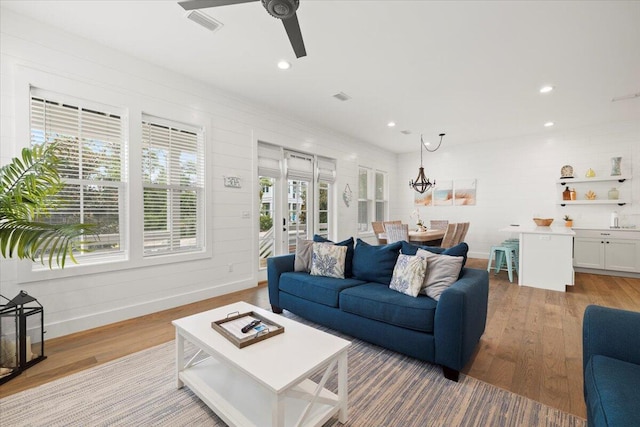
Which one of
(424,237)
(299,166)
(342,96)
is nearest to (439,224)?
(424,237)

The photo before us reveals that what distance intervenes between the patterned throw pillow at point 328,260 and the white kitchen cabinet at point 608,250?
5.28 meters

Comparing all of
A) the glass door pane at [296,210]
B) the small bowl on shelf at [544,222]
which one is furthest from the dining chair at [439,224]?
the glass door pane at [296,210]

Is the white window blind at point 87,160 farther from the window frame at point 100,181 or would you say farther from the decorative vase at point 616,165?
the decorative vase at point 616,165

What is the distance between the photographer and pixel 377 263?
9.62 feet

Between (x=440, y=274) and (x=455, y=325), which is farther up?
(x=440, y=274)

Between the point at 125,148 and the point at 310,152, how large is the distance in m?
3.11

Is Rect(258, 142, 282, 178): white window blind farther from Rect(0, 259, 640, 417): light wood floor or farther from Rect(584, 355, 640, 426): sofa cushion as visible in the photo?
Rect(584, 355, 640, 426): sofa cushion

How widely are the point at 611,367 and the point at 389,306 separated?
1.27 metres

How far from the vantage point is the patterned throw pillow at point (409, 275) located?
7.96 feet

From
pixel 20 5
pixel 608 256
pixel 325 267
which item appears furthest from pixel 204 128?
pixel 608 256

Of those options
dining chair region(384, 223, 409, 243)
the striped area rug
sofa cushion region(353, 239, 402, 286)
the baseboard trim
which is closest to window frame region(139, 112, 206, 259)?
the baseboard trim

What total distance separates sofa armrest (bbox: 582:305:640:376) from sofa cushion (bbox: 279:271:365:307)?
5.58ft

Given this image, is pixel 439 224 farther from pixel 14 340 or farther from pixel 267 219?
pixel 14 340

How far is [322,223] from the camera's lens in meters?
6.05
